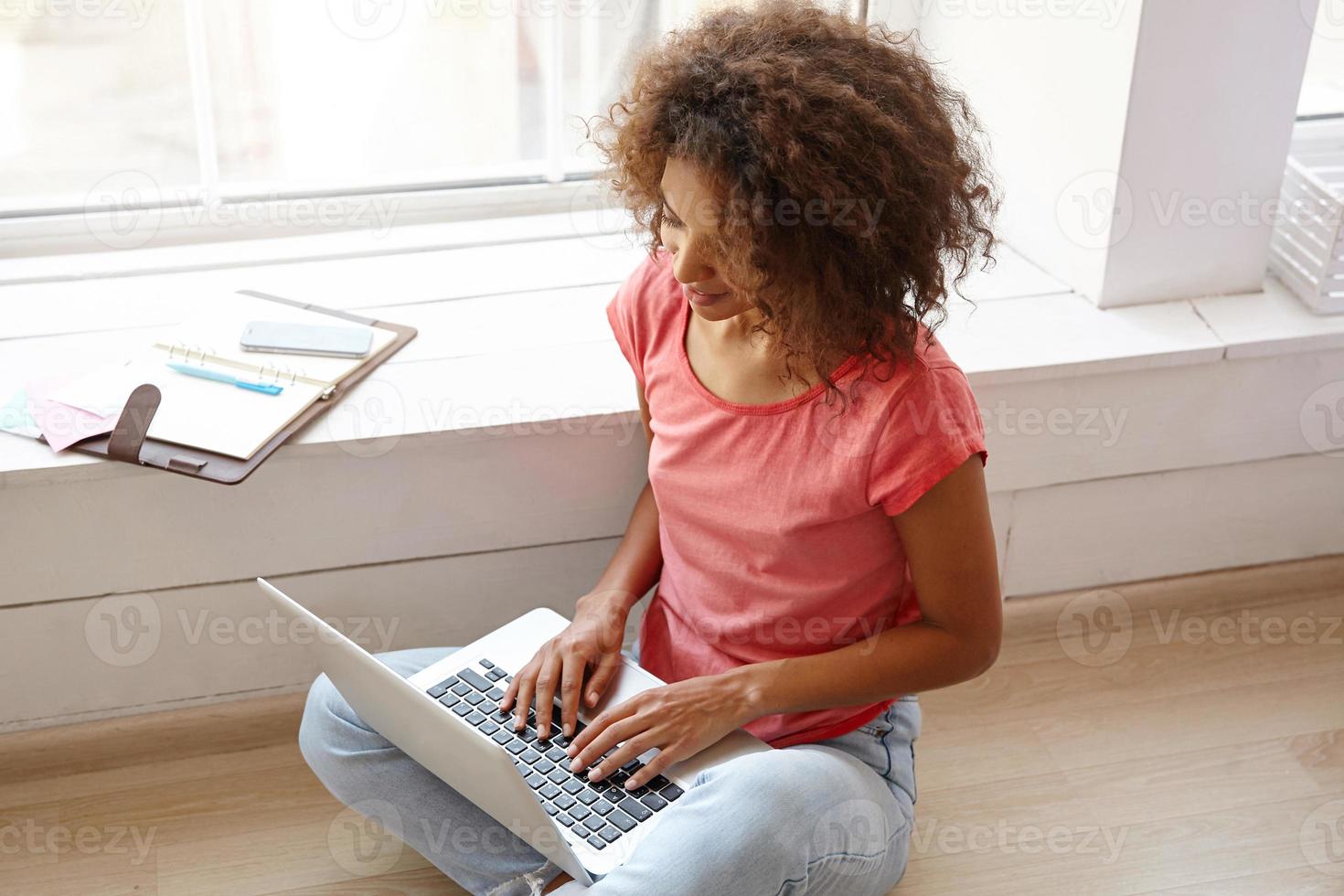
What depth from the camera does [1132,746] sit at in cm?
144

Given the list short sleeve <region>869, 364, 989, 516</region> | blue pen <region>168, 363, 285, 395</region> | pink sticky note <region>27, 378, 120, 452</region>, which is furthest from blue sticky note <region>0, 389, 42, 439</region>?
short sleeve <region>869, 364, 989, 516</region>

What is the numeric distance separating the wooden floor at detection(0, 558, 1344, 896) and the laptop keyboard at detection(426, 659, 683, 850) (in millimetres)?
238

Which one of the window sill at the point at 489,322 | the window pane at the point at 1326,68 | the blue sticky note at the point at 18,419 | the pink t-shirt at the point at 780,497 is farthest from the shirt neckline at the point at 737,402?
the window pane at the point at 1326,68

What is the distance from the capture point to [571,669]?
3.74ft

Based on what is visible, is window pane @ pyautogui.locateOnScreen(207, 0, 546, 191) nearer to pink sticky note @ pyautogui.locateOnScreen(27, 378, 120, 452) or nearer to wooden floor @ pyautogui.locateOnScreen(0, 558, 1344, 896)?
pink sticky note @ pyautogui.locateOnScreen(27, 378, 120, 452)

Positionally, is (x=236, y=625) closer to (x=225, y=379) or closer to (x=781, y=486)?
(x=225, y=379)

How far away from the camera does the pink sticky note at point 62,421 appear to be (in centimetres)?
127

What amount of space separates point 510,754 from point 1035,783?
59 centimetres

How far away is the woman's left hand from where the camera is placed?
3.48 feet

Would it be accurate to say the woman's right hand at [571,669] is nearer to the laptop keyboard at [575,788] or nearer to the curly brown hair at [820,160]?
the laptop keyboard at [575,788]

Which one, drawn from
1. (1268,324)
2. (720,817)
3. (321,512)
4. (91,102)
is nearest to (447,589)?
(321,512)

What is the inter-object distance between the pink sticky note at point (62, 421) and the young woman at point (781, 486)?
35 cm

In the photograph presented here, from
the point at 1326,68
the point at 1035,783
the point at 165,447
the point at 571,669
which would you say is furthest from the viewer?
the point at 1326,68

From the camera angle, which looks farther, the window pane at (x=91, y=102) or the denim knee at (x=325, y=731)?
the window pane at (x=91, y=102)
